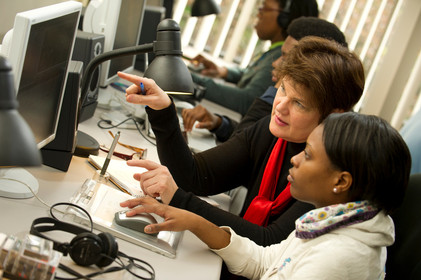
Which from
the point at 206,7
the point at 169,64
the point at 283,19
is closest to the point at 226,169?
the point at 169,64

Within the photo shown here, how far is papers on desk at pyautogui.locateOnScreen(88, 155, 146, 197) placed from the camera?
163 cm

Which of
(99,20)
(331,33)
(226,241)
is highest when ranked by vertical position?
(331,33)

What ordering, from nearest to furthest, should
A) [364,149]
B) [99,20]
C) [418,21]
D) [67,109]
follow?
[364,149], [67,109], [99,20], [418,21]

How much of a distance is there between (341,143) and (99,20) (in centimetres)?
124

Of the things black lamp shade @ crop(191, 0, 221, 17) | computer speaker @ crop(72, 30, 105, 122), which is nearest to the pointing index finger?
computer speaker @ crop(72, 30, 105, 122)

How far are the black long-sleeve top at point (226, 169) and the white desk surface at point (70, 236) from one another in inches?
5.7

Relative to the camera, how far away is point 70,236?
1.26 metres

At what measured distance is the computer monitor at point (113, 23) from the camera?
7.14ft

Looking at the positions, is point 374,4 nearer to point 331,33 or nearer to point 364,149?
point 331,33

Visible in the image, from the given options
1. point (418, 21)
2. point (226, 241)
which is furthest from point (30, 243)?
point (418, 21)

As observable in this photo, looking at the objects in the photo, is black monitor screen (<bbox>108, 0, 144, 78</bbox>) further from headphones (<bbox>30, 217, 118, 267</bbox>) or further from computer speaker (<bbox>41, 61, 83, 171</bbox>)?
headphones (<bbox>30, 217, 118, 267</bbox>)

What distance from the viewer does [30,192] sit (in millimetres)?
1398

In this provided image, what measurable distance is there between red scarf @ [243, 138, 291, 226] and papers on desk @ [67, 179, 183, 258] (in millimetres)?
339

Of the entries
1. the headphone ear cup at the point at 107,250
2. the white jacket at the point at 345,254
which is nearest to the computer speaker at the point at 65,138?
the headphone ear cup at the point at 107,250
